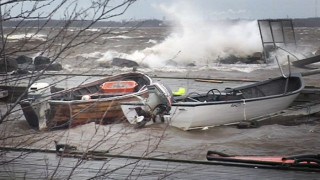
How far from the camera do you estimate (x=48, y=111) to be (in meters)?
11.5

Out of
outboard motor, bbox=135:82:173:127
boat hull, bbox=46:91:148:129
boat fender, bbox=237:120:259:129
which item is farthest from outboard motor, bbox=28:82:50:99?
boat fender, bbox=237:120:259:129

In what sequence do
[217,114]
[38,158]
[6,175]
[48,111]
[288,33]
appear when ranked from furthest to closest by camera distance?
[288,33]
[217,114]
[48,111]
[38,158]
[6,175]

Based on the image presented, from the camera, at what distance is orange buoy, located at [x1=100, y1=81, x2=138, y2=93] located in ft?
47.2

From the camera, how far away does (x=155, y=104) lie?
1261 centimetres

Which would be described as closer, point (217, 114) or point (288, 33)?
point (217, 114)

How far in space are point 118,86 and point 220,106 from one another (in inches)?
155

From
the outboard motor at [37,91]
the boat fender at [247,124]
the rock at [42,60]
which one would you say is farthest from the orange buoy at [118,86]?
the rock at [42,60]

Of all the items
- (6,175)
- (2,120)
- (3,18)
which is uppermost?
(3,18)

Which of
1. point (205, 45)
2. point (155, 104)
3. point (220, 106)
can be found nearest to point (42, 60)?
point (155, 104)

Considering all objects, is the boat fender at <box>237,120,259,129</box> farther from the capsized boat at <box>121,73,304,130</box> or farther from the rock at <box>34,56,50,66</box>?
the rock at <box>34,56,50,66</box>

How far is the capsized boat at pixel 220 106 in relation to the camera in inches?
477

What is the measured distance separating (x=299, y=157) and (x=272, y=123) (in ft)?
22.7

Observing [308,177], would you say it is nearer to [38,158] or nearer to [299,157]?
[299,157]

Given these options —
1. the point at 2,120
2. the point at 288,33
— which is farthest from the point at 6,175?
→ the point at 288,33
